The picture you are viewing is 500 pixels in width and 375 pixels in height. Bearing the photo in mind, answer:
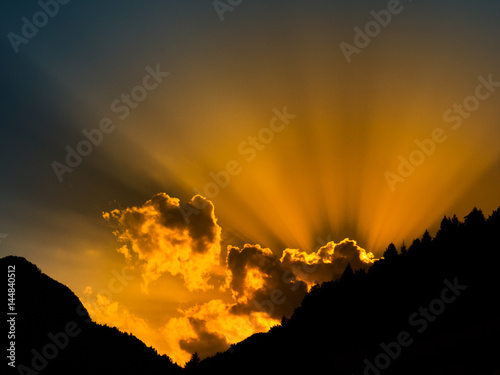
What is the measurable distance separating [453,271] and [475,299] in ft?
7.24

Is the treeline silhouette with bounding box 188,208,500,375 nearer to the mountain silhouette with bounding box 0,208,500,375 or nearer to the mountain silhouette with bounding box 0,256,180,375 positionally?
the mountain silhouette with bounding box 0,208,500,375

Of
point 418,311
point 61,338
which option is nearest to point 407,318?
point 418,311

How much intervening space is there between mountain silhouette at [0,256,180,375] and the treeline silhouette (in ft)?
292

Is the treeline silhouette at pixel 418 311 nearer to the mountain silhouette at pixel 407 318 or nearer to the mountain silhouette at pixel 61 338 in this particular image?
the mountain silhouette at pixel 407 318

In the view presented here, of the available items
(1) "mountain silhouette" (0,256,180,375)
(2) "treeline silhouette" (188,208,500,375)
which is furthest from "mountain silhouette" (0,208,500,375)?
(1) "mountain silhouette" (0,256,180,375)

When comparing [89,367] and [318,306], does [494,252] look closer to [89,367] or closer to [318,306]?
[318,306]

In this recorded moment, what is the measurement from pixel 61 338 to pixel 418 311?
12116 cm

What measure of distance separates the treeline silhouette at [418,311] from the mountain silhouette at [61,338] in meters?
89.1

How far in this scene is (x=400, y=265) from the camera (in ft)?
71.4

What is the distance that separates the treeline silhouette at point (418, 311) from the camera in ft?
47.9

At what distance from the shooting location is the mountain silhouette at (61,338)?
97.6 m

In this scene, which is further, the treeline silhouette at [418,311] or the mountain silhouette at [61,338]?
the mountain silhouette at [61,338]

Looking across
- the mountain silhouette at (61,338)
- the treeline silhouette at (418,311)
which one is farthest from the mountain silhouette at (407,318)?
the mountain silhouette at (61,338)

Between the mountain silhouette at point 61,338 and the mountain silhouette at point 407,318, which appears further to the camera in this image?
the mountain silhouette at point 61,338
